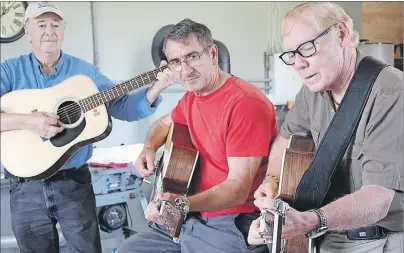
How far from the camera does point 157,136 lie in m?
1.68

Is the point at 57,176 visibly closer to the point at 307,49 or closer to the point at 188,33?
the point at 188,33

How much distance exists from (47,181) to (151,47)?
2.05ft

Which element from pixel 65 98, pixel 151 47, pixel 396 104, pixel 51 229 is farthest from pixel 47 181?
pixel 396 104

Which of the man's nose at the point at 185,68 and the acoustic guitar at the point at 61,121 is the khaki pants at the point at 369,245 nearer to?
the man's nose at the point at 185,68

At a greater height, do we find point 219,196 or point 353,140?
point 353,140

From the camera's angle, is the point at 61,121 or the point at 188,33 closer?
the point at 188,33

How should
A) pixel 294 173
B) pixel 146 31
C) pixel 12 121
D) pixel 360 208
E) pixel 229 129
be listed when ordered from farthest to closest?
1. pixel 146 31
2. pixel 12 121
3. pixel 229 129
4. pixel 294 173
5. pixel 360 208

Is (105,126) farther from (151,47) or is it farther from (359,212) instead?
(359,212)

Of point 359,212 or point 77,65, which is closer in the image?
point 359,212

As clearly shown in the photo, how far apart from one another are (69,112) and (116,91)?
0.58 ft

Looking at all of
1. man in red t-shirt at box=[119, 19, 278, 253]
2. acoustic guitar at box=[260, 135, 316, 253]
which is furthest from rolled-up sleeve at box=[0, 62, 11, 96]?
acoustic guitar at box=[260, 135, 316, 253]

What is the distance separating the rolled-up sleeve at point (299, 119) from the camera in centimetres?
127

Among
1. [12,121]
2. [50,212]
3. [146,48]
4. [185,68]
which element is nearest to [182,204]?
[185,68]

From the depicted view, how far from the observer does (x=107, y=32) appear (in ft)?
5.75
